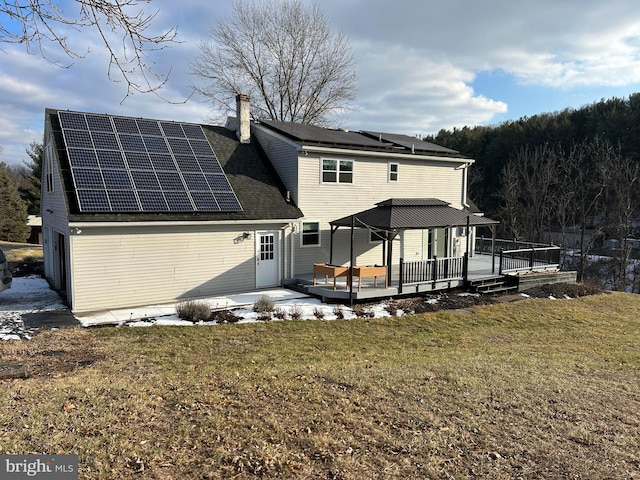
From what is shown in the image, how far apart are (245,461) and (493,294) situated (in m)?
14.2

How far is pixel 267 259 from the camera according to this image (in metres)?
15.4

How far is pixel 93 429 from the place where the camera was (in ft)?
15.1

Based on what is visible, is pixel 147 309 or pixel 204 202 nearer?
pixel 147 309

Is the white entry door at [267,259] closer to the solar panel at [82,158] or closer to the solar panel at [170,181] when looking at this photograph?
the solar panel at [170,181]

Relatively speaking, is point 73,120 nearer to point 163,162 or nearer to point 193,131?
point 163,162

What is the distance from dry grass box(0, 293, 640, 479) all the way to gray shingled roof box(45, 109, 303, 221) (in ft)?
13.4

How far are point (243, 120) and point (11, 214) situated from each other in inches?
1011

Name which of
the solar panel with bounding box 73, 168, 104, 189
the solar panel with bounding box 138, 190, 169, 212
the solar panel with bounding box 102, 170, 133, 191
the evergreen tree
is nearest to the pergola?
the solar panel with bounding box 138, 190, 169, 212

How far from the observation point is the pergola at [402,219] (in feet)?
48.3

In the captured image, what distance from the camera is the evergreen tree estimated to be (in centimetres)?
3288

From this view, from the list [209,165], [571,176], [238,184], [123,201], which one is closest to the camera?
[123,201]

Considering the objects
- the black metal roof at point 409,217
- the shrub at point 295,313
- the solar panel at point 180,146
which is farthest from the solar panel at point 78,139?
the black metal roof at point 409,217

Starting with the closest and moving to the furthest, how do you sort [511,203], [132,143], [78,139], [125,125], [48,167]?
1. [78,139]
2. [132,143]
3. [125,125]
4. [48,167]
5. [511,203]

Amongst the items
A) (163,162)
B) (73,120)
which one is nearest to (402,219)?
(163,162)
